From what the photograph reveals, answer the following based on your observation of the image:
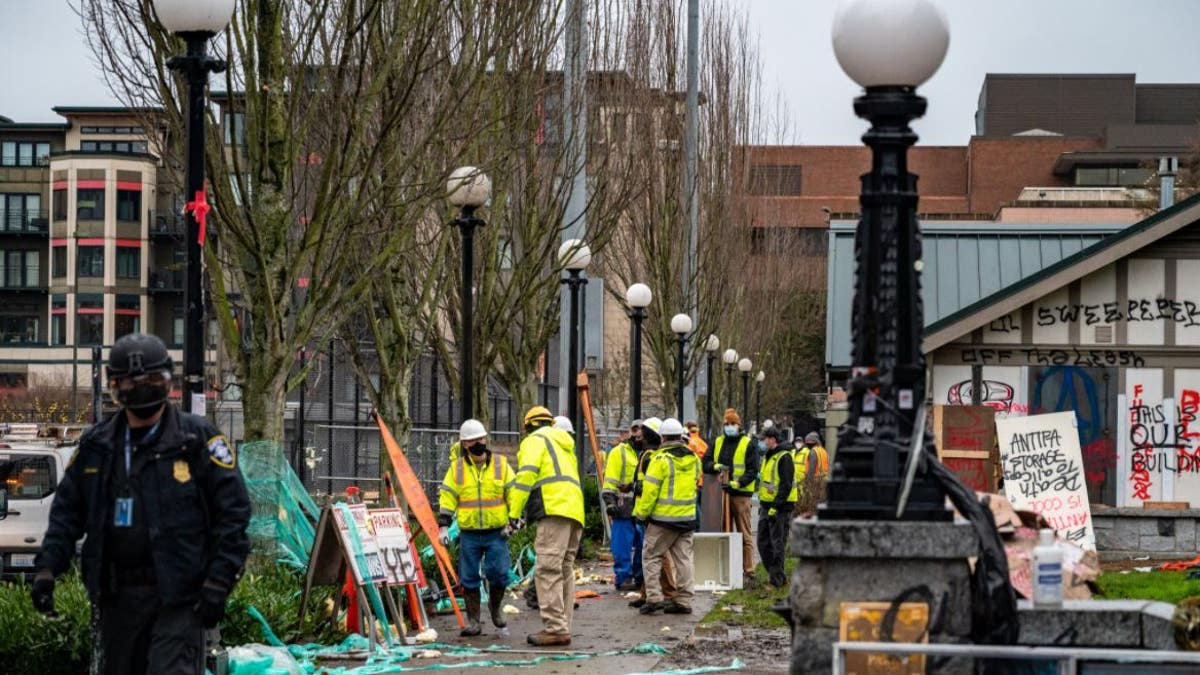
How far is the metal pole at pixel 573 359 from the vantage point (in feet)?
77.2

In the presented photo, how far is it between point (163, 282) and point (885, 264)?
7593 cm

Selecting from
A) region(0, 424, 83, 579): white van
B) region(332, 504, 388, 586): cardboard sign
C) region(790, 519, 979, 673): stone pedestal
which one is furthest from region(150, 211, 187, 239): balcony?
region(790, 519, 979, 673): stone pedestal

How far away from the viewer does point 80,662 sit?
1116 cm

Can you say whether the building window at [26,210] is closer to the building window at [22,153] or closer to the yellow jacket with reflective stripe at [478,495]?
the building window at [22,153]

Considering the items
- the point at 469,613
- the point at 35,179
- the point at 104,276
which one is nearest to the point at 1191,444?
the point at 469,613

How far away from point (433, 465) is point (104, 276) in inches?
2308

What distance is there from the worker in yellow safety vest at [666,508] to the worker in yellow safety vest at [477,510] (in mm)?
2568

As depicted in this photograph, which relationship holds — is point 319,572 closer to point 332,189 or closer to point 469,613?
point 469,613

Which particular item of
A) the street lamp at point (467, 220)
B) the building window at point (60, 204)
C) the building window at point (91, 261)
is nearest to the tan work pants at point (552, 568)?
the street lamp at point (467, 220)

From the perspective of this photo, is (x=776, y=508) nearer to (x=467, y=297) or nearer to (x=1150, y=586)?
(x=1150, y=586)

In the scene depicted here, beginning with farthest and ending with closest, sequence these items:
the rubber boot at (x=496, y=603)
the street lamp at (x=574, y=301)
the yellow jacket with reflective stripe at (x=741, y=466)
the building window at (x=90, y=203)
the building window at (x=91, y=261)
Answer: the building window at (x=91, y=261) → the building window at (x=90, y=203) → the street lamp at (x=574, y=301) → the yellow jacket with reflective stripe at (x=741, y=466) → the rubber boot at (x=496, y=603)

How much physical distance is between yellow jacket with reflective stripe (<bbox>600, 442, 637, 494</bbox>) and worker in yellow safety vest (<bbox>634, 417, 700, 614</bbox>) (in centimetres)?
177

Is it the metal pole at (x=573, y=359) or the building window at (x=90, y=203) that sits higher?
the building window at (x=90, y=203)

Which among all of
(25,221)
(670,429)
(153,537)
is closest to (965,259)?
(670,429)
